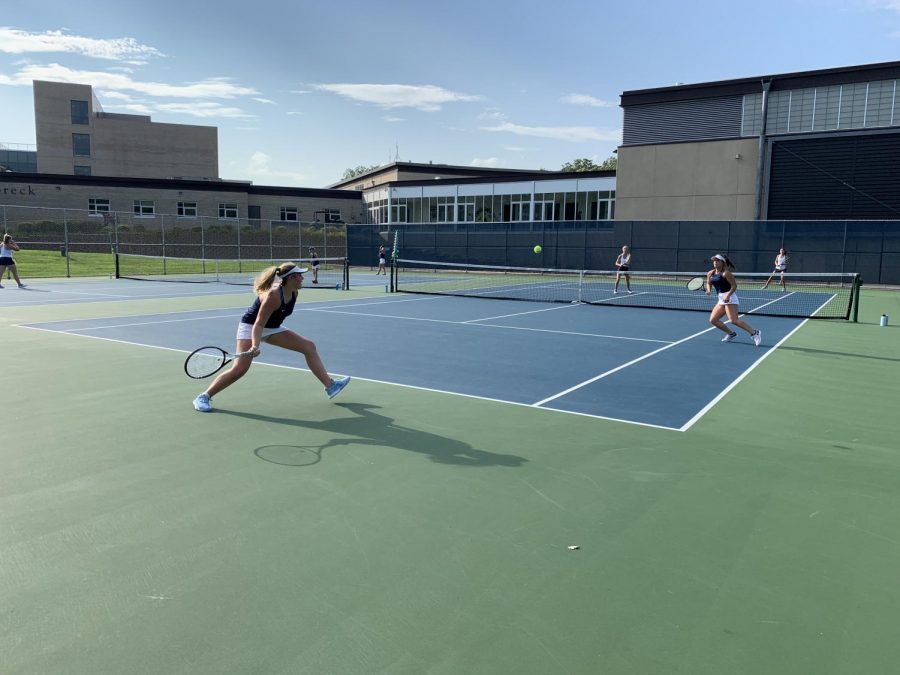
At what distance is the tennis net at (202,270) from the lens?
96.6ft

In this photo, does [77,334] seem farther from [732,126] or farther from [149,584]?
[732,126]

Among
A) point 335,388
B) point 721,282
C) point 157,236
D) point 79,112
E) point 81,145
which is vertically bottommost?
point 335,388

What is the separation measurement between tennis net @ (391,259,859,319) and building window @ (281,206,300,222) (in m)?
25.8

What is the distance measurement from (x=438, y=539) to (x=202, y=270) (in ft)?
117

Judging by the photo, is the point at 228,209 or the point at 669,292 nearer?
the point at 669,292

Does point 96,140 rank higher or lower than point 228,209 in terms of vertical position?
higher

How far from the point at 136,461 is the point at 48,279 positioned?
26635 millimetres

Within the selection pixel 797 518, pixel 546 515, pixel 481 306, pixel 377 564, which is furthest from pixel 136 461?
pixel 481 306

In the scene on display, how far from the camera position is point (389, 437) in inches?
241

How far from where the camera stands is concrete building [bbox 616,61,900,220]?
104 feet

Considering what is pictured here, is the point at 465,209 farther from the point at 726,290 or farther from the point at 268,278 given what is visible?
the point at 268,278

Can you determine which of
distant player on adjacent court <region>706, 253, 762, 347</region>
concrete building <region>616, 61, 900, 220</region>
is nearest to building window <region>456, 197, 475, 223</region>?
concrete building <region>616, 61, 900, 220</region>

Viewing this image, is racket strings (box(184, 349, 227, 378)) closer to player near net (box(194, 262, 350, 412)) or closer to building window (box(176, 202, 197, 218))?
player near net (box(194, 262, 350, 412))

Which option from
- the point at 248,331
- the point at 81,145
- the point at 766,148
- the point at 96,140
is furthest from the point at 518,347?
the point at 81,145
